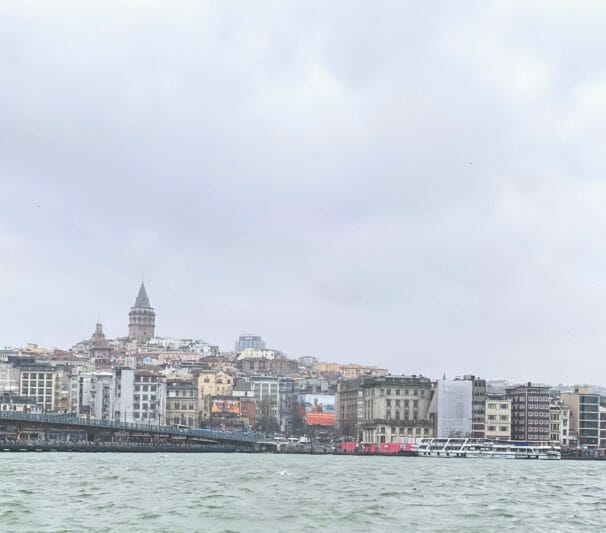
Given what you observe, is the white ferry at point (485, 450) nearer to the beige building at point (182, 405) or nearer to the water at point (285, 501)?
the beige building at point (182, 405)

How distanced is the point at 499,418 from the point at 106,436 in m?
42.7

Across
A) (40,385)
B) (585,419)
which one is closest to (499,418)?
(585,419)

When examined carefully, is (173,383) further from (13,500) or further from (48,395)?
(13,500)

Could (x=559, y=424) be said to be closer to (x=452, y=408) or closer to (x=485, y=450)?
(x=452, y=408)

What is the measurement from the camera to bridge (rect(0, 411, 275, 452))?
134625 millimetres

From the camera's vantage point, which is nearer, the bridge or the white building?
the bridge

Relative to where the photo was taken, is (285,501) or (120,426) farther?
(120,426)

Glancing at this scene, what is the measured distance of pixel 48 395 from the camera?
193 metres

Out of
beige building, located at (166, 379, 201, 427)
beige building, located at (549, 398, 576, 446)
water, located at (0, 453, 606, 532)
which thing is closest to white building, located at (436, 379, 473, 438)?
beige building, located at (549, 398, 576, 446)

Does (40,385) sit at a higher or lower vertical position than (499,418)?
higher

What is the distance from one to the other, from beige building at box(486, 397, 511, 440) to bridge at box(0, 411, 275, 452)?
2428cm

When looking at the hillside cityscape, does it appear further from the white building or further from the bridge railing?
the bridge railing

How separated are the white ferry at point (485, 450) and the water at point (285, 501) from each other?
5971 cm

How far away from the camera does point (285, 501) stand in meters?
55.1
